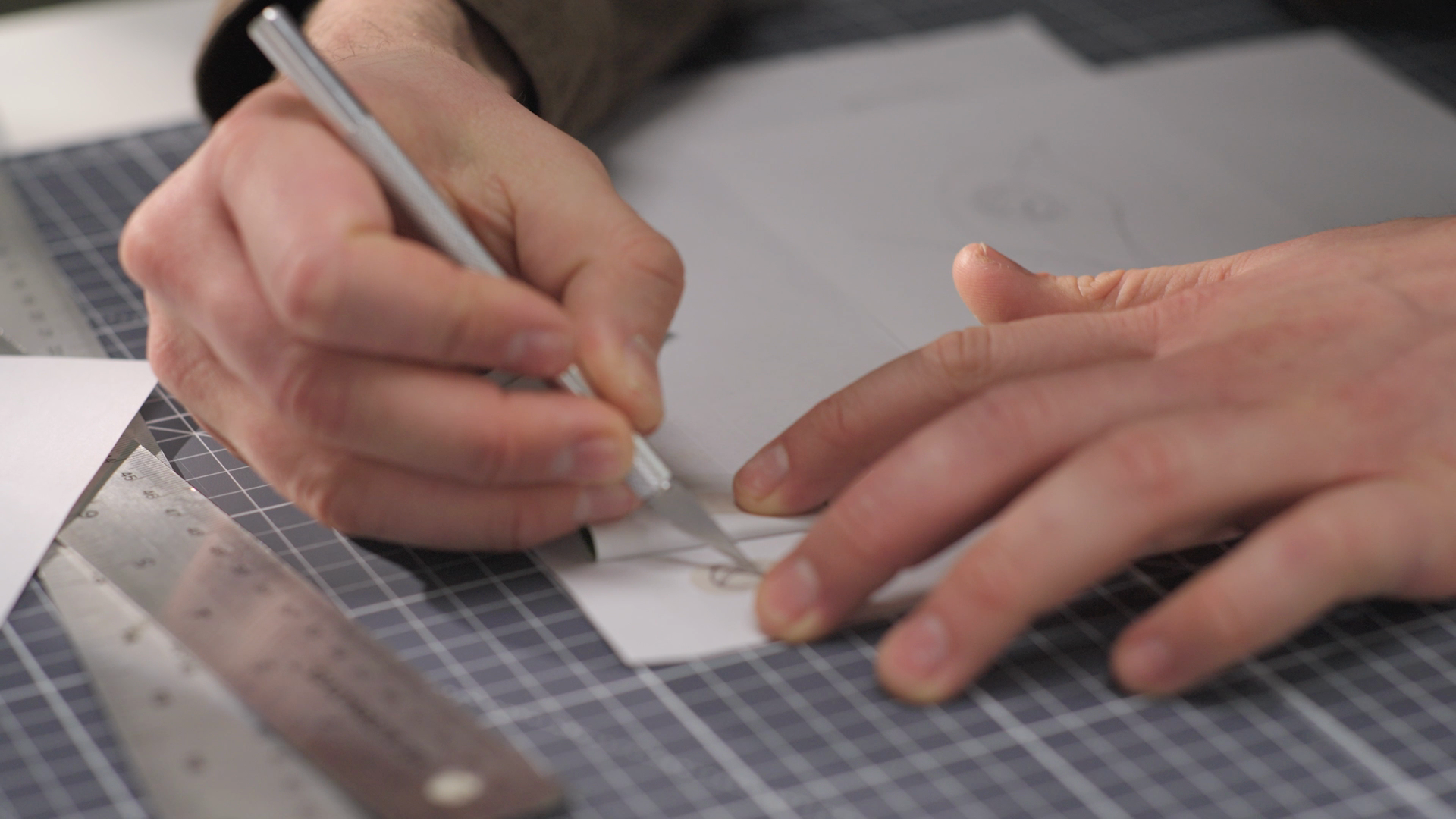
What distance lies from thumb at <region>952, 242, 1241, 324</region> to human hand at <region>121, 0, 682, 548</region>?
0.77ft

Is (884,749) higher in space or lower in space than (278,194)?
lower

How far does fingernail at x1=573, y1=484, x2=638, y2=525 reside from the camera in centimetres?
63

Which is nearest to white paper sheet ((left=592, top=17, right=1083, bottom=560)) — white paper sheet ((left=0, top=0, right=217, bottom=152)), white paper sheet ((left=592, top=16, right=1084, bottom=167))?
white paper sheet ((left=592, top=16, right=1084, bottom=167))

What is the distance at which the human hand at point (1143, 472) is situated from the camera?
0.56 metres

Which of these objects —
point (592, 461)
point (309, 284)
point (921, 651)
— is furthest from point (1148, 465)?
point (309, 284)

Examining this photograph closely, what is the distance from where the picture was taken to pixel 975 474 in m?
0.59

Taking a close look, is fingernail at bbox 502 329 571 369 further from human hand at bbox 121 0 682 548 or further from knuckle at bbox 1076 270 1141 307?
knuckle at bbox 1076 270 1141 307

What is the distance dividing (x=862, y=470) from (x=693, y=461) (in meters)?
0.10

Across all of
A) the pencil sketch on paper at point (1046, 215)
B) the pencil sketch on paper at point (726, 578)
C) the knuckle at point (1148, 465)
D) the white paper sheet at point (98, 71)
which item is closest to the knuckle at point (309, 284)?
the pencil sketch on paper at point (726, 578)

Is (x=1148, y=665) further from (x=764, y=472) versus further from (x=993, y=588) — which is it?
(x=764, y=472)

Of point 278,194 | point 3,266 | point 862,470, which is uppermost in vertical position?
point 278,194

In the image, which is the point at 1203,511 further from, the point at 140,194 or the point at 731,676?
the point at 140,194

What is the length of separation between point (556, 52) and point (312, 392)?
1.76 feet

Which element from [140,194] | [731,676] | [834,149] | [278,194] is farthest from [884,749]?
[140,194]
